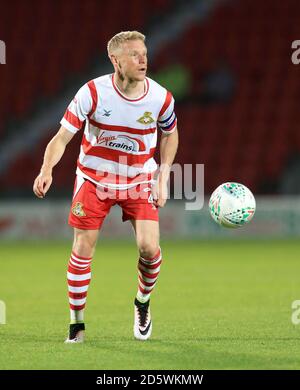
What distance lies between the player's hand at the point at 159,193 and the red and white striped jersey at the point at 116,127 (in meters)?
0.17

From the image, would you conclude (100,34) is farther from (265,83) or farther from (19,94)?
(265,83)

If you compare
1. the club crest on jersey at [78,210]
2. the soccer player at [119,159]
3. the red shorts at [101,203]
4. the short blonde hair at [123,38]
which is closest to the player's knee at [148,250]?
the soccer player at [119,159]

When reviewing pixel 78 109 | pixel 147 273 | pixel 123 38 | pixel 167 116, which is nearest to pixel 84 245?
pixel 147 273

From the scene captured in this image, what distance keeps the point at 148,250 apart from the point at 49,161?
A: 38.1 inches

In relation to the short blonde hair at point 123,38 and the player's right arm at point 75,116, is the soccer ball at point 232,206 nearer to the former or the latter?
the player's right arm at point 75,116

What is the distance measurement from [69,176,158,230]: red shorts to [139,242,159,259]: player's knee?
20cm

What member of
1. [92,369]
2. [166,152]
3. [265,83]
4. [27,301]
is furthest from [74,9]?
[92,369]

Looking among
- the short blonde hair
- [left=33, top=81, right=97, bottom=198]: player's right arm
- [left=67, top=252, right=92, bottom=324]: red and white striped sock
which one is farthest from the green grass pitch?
the short blonde hair

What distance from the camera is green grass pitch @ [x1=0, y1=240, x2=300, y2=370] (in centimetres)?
576

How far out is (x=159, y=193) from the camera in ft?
21.7

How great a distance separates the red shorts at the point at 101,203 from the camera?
258 inches

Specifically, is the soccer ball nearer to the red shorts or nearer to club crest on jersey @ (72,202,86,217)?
the red shorts

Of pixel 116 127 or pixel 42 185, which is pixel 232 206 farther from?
pixel 42 185

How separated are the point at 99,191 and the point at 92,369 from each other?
1673 mm
